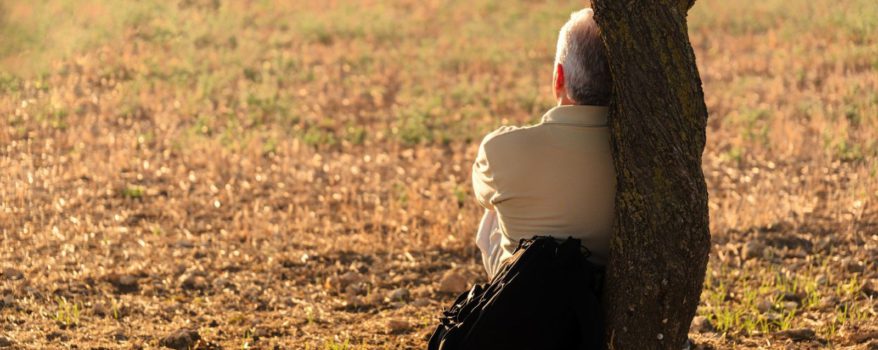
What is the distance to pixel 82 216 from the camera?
7.91m

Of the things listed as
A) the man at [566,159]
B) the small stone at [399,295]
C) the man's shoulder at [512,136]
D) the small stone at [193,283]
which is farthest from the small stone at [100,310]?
the man's shoulder at [512,136]

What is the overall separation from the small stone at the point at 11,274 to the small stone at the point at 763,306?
3979 millimetres

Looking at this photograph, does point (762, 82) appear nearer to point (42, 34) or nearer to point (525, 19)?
Answer: point (525, 19)

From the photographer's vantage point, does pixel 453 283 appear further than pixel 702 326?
Yes

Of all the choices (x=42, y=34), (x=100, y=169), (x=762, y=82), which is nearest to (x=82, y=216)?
(x=100, y=169)

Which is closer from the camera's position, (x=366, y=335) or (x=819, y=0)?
(x=366, y=335)

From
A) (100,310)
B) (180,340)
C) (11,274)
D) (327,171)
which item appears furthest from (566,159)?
(327,171)

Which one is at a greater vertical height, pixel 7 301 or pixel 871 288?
pixel 7 301

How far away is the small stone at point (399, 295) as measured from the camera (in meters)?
6.54

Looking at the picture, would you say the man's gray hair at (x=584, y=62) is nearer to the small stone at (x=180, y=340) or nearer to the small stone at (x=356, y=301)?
the small stone at (x=180, y=340)

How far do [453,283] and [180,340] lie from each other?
177 centimetres

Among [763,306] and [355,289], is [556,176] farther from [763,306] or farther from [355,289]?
[355,289]

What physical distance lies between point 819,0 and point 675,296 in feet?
44.3

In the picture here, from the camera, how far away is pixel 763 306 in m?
6.08
